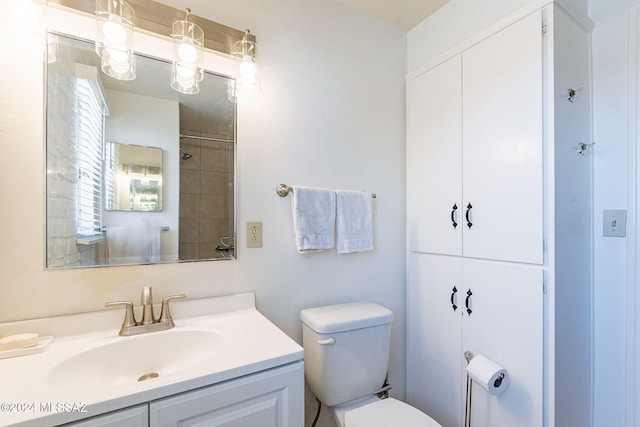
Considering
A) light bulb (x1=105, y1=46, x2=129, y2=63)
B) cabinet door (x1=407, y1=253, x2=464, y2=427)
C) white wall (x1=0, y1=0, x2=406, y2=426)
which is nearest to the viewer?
white wall (x1=0, y1=0, x2=406, y2=426)

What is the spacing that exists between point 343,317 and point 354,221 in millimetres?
492

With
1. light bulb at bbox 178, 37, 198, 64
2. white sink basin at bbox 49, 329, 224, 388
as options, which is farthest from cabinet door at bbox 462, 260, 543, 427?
light bulb at bbox 178, 37, 198, 64

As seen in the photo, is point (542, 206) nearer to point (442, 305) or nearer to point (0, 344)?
point (442, 305)

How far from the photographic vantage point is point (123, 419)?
659mm

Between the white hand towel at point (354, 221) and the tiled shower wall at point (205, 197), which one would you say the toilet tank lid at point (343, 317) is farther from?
the tiled shower wall at point (205, 197)

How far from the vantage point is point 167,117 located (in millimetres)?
1190

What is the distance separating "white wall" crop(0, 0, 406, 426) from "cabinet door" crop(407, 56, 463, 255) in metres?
0.08

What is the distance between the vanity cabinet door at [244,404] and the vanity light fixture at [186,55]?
1122 mm

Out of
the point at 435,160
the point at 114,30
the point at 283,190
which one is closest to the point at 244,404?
the point at 283,190

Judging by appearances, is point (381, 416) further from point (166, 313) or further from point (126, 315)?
point (126, 315)

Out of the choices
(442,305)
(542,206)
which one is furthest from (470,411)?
(542,206)

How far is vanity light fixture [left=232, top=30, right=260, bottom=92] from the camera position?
50.3 inches

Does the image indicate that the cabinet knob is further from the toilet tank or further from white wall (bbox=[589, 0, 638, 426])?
white wall (bbox=[589, 0, 638, 426])

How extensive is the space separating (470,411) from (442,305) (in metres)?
0.47
